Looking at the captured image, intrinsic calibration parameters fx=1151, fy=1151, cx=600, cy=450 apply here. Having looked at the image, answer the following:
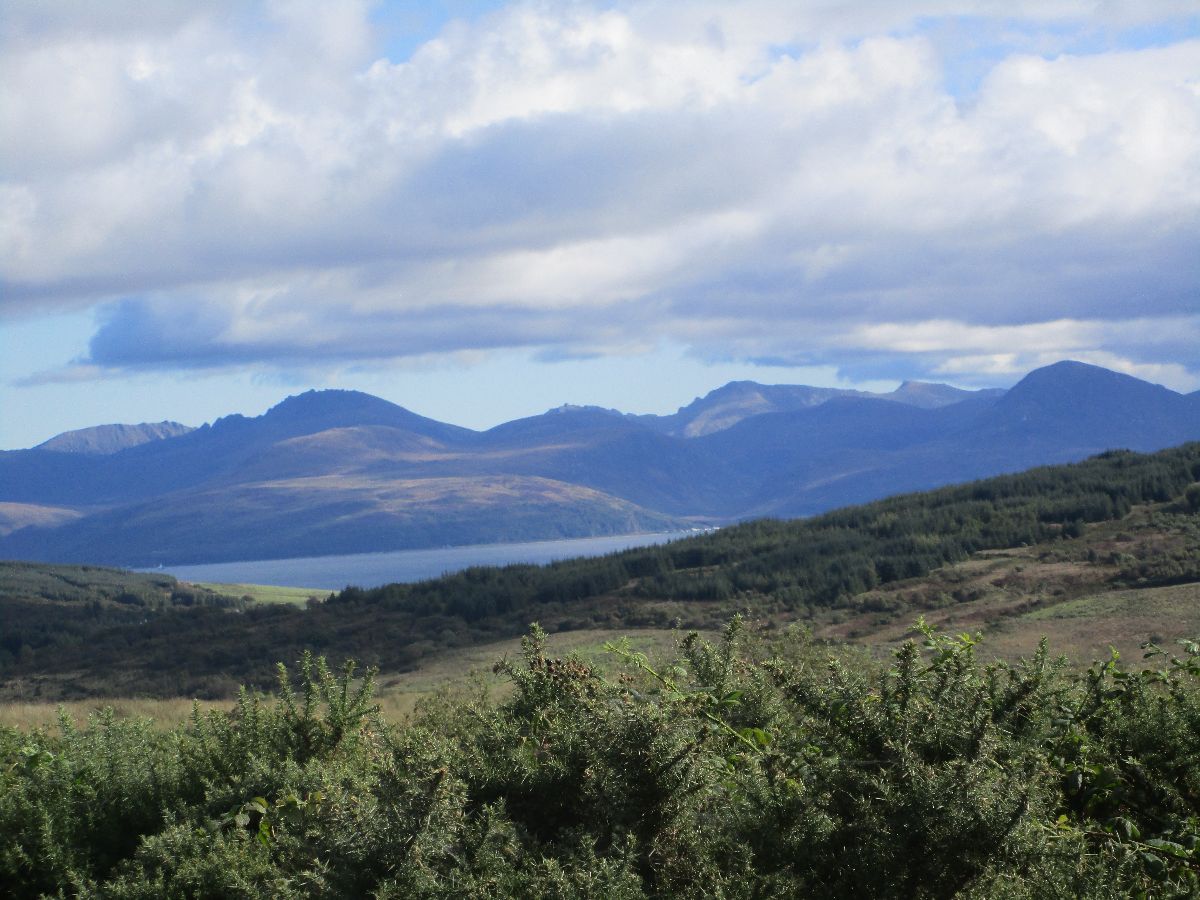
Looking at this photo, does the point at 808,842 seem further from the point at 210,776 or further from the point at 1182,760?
the point at 210,776

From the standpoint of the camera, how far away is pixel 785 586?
1361 inches

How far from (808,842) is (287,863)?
169 centimetres

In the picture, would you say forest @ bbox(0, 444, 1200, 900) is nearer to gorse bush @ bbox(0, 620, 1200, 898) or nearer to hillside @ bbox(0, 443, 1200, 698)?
gorse bush @ bbox(0, 620, 1200, 898)

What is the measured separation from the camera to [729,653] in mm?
4723

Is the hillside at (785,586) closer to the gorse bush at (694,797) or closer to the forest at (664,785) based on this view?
the forest at (664,785)

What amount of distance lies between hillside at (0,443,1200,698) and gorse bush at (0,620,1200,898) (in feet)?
69.7

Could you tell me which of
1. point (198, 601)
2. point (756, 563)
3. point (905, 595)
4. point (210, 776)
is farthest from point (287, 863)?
point (198, 601)

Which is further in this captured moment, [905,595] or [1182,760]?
[905,595]

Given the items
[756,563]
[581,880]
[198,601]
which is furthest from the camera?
[198,601]

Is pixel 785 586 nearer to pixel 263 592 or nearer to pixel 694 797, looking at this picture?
pixel 694 797

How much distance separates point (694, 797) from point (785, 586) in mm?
31831

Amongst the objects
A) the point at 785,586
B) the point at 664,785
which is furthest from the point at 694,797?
the point at 785,586

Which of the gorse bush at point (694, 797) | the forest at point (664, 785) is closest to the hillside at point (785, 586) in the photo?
the forest at point (664, 785)

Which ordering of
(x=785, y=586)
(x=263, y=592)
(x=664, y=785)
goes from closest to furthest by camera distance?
(x=664, y=785) → (x=785, y=586) → (x=263, y=592)
